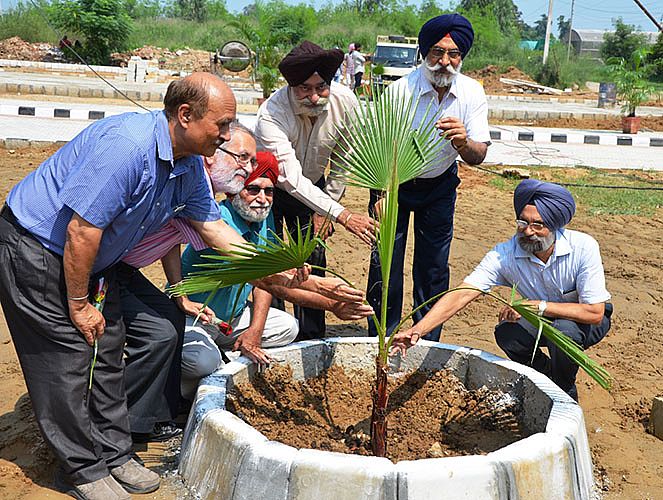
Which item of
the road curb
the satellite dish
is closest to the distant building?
the satellite dish

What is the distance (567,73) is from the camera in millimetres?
36000

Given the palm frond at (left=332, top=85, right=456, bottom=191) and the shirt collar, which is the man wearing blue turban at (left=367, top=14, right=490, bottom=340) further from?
the shirt collar

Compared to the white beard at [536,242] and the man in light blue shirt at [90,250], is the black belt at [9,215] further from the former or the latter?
the white beard at [536,242]

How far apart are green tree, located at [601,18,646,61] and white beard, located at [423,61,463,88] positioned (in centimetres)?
4913

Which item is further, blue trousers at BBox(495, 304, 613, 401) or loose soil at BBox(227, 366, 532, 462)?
blue trousers at BBox(495, 304, 613, 401)

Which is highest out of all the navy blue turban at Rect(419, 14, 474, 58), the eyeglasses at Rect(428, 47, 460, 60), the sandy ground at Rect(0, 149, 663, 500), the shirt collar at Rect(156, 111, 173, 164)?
the navy blue turban at Rect(419, 14, 474, 58)

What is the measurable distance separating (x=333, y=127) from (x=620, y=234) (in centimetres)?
432

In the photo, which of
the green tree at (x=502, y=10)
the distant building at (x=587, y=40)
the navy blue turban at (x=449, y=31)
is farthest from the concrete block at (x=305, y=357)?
the distant building at (x=587, y=40)

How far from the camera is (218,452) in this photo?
2975mm

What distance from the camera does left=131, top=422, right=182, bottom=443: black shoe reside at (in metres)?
3.70

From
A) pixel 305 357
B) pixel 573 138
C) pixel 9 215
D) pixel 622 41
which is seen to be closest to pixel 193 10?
pixel 622 41

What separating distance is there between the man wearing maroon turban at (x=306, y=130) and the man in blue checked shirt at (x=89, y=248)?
3.38 ft

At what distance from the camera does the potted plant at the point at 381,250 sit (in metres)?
2.97

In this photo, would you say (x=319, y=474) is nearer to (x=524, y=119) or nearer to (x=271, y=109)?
(x=271, y=109)
